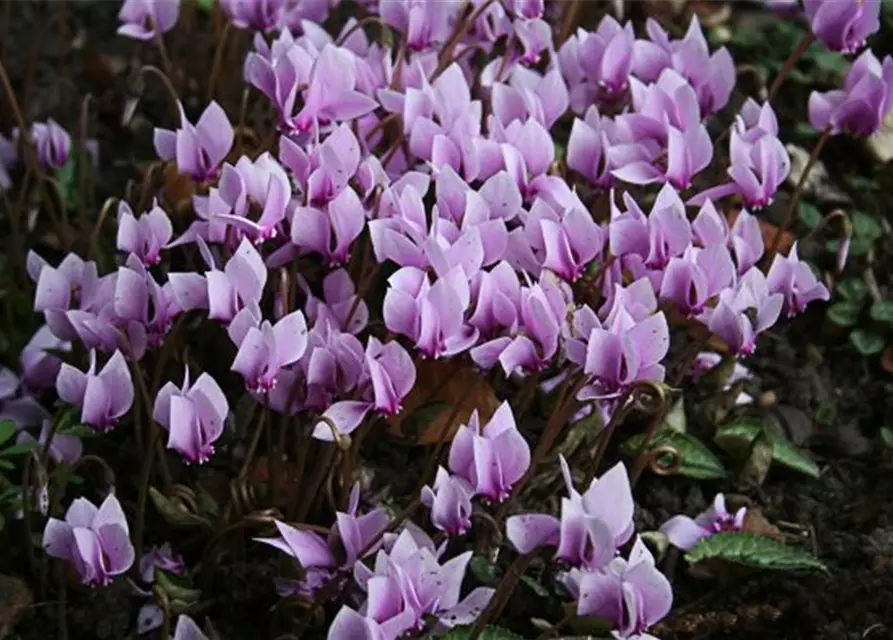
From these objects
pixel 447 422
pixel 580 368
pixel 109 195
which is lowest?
pixel 109 195

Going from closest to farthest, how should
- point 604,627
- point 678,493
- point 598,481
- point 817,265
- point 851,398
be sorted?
point 598,481 < point 604,627 < point 678,493 < point 851,398 < point 817,265

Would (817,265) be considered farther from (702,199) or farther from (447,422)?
(447,422)

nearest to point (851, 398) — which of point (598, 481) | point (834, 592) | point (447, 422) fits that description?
point (834, 592)

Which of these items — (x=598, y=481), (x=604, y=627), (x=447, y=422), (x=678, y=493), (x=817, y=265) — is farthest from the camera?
(x=817, y=265)

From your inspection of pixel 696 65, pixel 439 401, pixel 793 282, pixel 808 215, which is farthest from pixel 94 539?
pixel 808 215

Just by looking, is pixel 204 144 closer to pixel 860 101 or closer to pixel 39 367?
pixel 39 367

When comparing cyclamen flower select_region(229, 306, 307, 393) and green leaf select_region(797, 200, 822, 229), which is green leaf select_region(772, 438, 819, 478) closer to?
green leaf select_region(797, 200, 822, 229)

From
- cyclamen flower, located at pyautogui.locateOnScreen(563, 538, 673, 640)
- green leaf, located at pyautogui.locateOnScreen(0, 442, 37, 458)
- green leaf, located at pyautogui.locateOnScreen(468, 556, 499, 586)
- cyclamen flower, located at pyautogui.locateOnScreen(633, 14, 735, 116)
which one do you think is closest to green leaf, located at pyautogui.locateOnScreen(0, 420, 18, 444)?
green leaf, located at pyautogui.locateOnScreen(0, 442, 37, 458)
